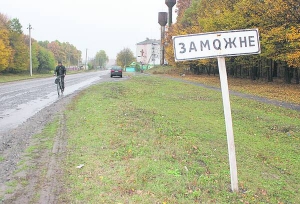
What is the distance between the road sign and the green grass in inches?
73.3

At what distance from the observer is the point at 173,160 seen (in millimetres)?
5266

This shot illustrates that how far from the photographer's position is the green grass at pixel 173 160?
160 inches

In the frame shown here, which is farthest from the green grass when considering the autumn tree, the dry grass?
the autumn tree

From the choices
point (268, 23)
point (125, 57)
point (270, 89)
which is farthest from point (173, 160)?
point (125, 57)

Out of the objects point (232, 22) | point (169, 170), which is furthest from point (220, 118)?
point (232, 22)

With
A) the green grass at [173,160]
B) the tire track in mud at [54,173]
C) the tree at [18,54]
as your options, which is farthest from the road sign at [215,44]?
the tree at [18,54]

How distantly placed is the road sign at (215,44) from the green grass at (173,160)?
6.10 feet

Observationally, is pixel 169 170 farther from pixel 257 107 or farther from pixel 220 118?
pixel 257 107

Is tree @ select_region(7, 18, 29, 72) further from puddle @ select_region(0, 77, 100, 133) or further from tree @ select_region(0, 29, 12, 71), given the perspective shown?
puddle @ select_region(0, 77, 100, 133)

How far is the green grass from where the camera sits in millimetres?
4055

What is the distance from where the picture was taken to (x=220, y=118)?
10352 mm

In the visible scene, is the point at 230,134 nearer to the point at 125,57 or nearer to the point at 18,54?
the point at 18,54

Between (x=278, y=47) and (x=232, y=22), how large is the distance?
190 inches

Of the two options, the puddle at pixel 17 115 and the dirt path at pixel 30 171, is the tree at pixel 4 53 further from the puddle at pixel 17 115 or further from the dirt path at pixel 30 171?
the dirt path at pixel 30 171
